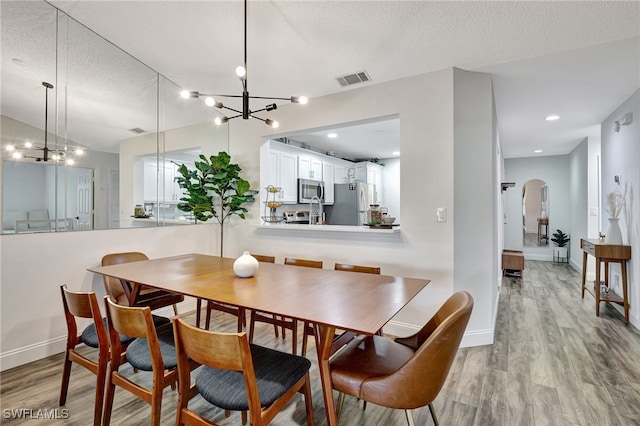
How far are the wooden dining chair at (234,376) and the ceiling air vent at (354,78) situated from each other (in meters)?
2.61

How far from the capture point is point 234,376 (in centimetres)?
139

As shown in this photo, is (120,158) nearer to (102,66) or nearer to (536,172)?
(102,66)

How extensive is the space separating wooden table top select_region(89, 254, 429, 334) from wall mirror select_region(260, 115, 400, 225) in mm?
1838

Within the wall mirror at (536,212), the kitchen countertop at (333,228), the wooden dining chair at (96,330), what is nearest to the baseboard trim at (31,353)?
the wooden dining chair at (96,330)

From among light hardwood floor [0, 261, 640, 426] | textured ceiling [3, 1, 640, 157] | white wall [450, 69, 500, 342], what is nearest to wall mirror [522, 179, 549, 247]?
textured ceiling [3, 1, 640, 157]

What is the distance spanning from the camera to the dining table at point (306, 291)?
4.49ft

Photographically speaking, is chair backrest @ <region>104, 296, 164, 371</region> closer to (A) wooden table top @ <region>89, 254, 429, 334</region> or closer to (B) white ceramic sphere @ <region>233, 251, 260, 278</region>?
(A) wooden table top @ <region>89, 254, 429, 334</region>

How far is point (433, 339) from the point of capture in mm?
1247

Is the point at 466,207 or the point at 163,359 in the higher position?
the point at 466,207

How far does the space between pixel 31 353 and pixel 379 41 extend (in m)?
3.79

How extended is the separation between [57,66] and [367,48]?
2.65 metres

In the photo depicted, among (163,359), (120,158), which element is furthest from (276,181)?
(163,359)

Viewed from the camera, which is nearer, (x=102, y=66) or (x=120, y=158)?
(x=102, y=66)

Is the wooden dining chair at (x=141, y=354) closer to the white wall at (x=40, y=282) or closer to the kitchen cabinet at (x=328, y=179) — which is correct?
the white wall at (x=40, y=282)
